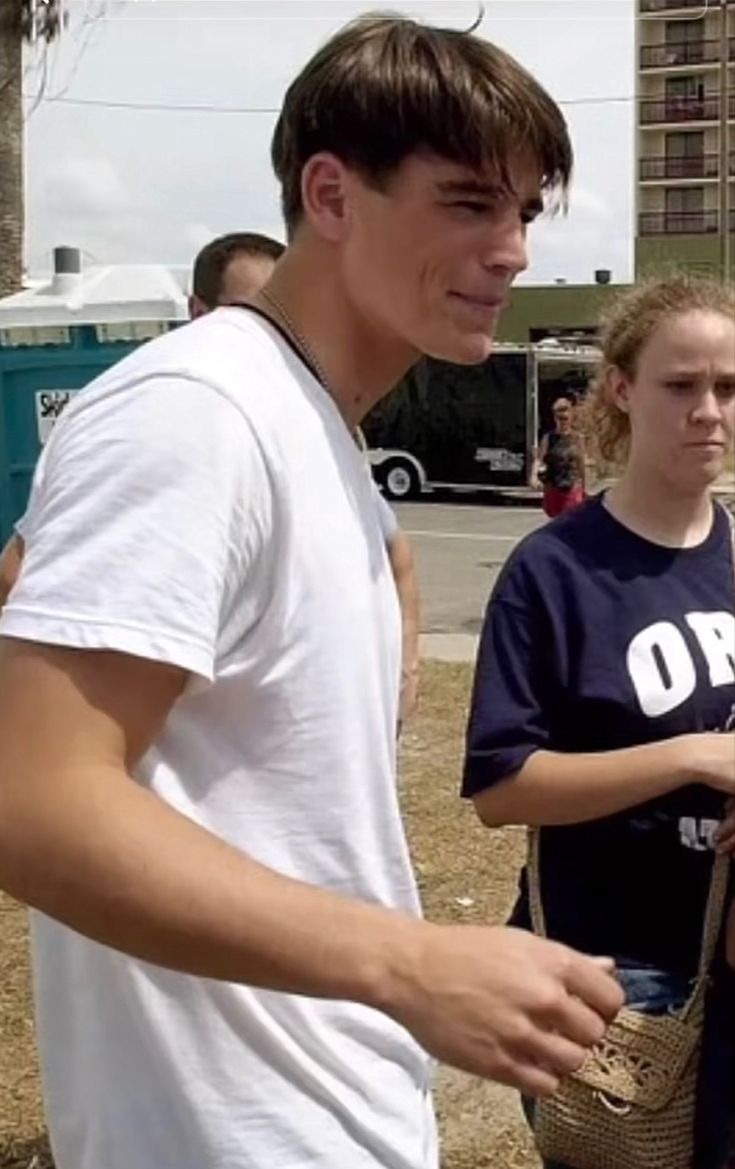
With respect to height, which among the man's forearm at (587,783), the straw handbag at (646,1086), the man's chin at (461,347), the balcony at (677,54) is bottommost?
the straw handbag at (646,1086)

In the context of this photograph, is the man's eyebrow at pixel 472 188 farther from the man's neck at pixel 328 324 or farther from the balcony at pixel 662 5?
the balcony at pixel 662 5

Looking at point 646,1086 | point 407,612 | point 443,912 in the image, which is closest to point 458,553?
point 443,912

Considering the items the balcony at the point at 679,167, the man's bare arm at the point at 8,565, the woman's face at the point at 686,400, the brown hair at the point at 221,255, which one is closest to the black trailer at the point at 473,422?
the brown hair at the point at 221,255

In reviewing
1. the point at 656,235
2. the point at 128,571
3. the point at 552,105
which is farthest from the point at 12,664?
the point at 656,235

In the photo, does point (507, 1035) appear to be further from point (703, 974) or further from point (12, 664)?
point (703, 974)

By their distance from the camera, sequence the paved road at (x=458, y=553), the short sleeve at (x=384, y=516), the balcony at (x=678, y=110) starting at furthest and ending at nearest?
the balcony at (x=678, y=110), the paved road at (x=458, y=553), the short sleeve at (x=384, y=516)

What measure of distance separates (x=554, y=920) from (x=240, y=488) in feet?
4.01

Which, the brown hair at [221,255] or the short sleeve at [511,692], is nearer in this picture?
the short sleeve at [511,692]

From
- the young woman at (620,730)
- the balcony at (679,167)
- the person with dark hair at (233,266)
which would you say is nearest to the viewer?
the young woman at (620,730)

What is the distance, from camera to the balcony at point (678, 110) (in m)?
76.2

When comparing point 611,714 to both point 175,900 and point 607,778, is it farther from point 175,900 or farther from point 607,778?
point 175,900

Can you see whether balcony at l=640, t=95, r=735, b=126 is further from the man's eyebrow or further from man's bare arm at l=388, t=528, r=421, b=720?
the man's eyebrow

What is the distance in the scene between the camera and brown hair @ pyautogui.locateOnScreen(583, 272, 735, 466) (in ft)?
8.04

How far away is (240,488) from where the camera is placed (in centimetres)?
129
